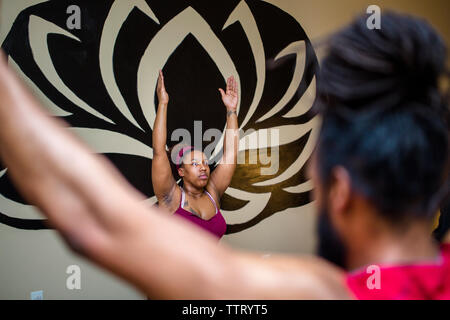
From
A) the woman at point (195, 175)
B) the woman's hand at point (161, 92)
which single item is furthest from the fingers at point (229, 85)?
the woman's hand at point (161, 92)

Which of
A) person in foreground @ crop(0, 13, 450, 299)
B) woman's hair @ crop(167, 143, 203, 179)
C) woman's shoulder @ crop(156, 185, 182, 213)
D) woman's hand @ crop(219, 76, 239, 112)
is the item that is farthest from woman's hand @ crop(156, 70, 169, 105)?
person in foreground @ crop(0, 13, 450, 299)

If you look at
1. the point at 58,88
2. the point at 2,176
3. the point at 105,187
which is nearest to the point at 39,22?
the point at 58,88

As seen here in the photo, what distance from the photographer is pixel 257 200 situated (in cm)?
260

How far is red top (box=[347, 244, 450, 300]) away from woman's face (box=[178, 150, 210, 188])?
1797 millimetres

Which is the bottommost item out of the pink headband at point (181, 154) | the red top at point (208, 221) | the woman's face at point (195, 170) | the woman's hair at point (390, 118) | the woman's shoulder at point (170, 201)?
the red top at point (208, 221)

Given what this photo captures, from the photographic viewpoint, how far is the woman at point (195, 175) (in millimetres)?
2061

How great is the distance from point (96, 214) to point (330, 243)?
11.0 inches

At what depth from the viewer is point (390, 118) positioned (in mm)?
386

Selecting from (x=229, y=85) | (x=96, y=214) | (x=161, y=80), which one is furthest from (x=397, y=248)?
(x=229, y=85)

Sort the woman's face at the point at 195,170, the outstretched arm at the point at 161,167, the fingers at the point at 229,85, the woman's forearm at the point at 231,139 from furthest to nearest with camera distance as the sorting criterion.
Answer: the fingers at the point at 229,85 < the woman's forearm at the point at 231,139 < the woman's face at the point at 195,170 < the outstretched arm at the point at 161,167

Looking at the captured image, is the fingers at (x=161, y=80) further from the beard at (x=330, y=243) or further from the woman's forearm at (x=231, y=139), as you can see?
the beard at (x=330, y=243)

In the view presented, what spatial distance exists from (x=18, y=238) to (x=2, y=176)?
0.37m

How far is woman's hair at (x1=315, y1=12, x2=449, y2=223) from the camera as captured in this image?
0.38m

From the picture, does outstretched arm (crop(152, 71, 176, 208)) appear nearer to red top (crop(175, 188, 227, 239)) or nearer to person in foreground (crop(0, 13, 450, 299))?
red top (crop(175, 188, 227, 239))
